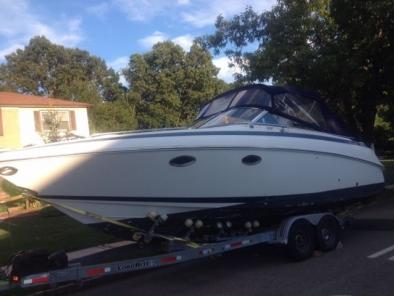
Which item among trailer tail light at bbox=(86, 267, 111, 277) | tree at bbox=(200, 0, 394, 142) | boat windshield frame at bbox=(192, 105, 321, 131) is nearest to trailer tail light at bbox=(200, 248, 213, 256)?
trailer tail light at bbox=(86, 267, 111, 277)

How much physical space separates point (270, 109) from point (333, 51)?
705 cm

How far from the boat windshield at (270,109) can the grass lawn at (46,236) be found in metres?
2.84

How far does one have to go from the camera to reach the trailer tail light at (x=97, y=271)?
22.1 ft

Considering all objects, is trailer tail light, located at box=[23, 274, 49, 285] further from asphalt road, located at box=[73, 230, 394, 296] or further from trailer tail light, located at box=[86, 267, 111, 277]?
asphalt road, located at box=[73, 230, 394, 296]

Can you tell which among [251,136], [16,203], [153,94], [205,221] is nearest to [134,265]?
[205,221]

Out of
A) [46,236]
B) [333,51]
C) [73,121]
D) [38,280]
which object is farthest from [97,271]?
[73,121]

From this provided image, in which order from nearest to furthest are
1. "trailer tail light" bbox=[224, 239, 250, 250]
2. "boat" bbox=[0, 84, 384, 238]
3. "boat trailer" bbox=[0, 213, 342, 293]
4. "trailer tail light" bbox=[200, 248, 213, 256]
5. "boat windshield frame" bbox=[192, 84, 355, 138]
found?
"boat trailer" bbox=[0, 213, 342, 293], "boat" bbox=[0, 84, 384, 238], "trailer tail light" bbox=[200, 248, 213, 256], "trailer tail light" bbox=[224, 239, 250, 250], "boat windshield frame" bbox=[192, 84, 355, 138]

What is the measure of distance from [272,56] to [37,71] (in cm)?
4731

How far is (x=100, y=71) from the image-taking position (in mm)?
61188

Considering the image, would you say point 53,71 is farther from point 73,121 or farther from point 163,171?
point 163,171

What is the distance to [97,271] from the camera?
269 inches

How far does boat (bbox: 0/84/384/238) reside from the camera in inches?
271

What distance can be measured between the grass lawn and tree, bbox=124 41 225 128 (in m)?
35.8

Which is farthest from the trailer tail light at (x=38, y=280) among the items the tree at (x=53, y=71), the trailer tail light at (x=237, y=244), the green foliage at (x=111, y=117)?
the tree at (x=53, y=71)
